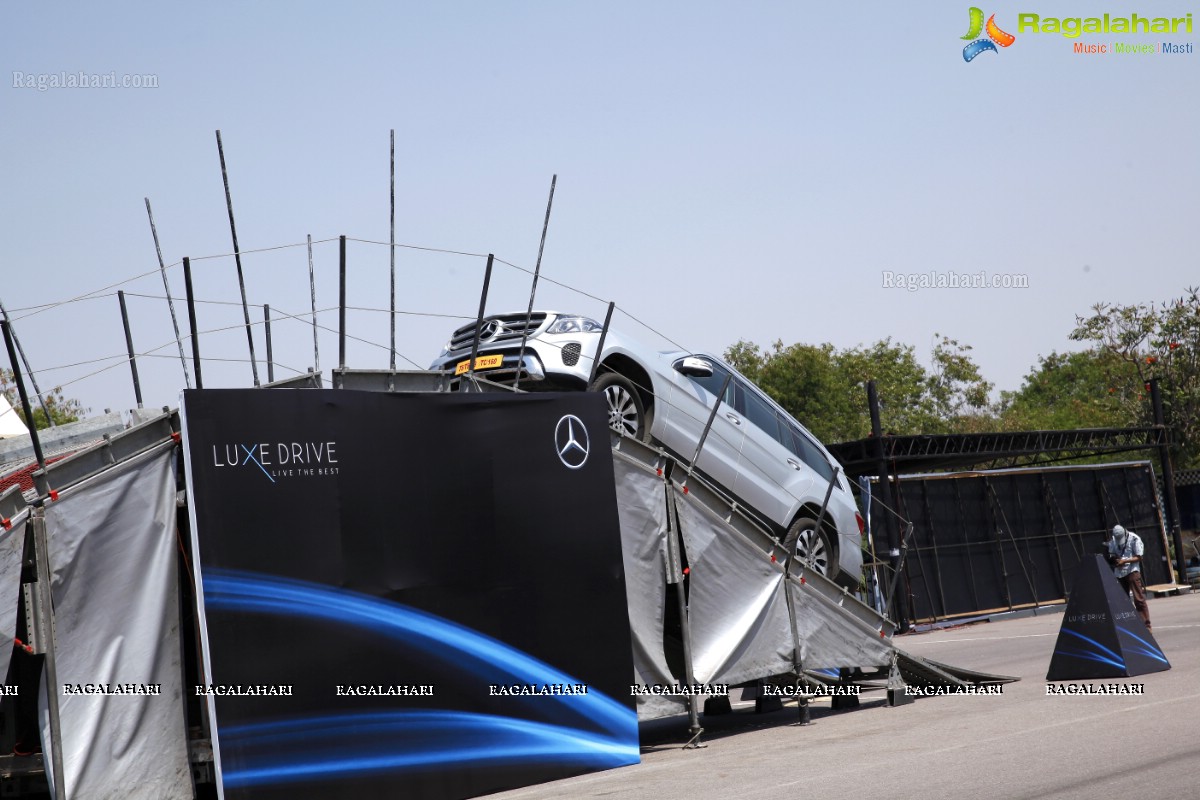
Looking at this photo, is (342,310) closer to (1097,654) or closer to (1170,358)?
(1097,654)

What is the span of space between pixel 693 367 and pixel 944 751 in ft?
15.9

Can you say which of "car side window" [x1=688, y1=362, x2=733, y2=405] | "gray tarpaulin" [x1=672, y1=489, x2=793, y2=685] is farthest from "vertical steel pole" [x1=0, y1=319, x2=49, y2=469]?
"car side window" [x1=688, y1=362, x2=733, y2=405]

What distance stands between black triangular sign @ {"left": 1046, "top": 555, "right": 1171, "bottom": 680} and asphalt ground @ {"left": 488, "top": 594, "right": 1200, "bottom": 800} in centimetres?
24

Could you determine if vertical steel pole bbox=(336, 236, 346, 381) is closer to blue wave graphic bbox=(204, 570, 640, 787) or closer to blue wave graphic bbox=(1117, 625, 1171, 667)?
blue wave graphic bbox=(204, 570, 640, 787)

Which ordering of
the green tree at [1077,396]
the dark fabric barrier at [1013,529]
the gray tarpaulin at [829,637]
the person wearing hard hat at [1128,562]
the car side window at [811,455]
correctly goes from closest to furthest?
the gray tarpaulin at [829,637] → the car side window at [811,455] → the person wearing hard hat at [1128,562] → the dark fabric barrier at [1013,529] → the green tree at [1077,396]

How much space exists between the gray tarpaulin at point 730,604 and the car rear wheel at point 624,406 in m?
0.96

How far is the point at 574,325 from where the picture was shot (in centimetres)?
1132

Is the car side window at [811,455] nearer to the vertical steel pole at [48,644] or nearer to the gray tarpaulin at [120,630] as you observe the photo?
the gray tarpaulin at [120,630]

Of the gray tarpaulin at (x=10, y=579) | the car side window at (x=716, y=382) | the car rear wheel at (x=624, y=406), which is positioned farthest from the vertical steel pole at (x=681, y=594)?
the gray tarpaulin at (x=10, y=579)

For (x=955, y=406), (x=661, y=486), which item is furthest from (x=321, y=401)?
(x=955, y=406)

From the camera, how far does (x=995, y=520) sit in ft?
91.8

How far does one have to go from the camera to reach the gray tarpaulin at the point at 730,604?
11000mm

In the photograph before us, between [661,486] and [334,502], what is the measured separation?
3412mm

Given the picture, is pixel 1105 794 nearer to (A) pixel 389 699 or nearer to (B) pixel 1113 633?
(A) pixel 389 699
